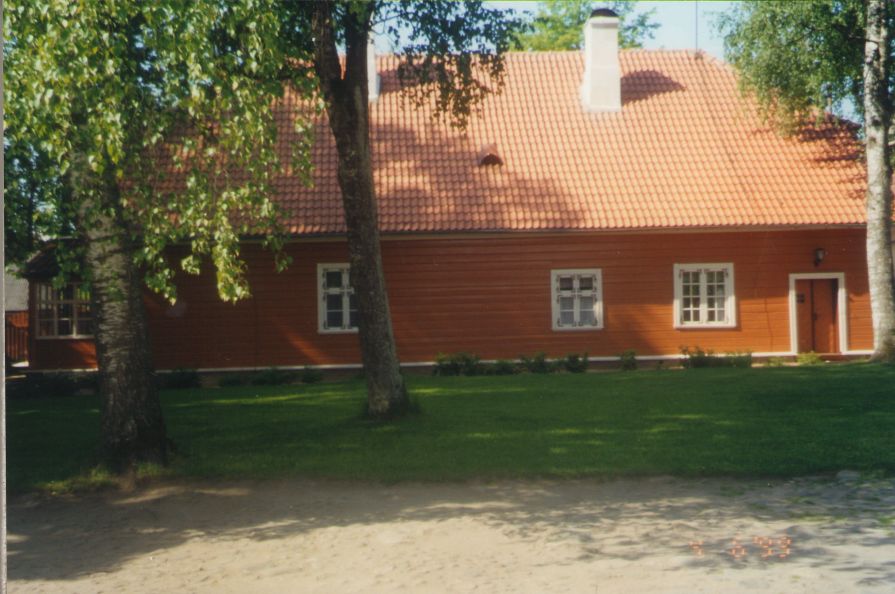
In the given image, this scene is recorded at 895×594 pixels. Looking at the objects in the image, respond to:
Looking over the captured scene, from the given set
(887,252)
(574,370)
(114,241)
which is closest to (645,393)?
(574,370)

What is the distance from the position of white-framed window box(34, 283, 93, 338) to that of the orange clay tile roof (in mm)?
5666

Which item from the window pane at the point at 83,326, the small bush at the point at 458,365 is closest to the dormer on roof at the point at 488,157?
the small bush at the point at 458,365

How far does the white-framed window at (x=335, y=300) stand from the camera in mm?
22781

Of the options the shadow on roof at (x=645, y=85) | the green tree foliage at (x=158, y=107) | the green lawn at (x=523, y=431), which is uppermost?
the shadow on roof at (x=645, y=85)

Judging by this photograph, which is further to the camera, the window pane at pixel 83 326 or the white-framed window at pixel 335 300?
the window pane at pixel 83 326

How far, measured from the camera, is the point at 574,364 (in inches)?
873

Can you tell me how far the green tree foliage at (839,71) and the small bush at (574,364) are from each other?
6.17m

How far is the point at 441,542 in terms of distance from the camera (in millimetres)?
8195

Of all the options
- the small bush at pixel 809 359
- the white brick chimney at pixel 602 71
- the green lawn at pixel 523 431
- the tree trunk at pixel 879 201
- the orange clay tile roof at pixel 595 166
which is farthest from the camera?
the white brick chimney at pixel 602 71

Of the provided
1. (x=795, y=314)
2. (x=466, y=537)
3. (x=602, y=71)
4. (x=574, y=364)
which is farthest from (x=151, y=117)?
(x=602, y=71)

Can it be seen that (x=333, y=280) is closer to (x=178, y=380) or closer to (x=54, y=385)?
(x=178, y=380)

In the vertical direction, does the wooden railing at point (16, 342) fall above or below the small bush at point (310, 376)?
above

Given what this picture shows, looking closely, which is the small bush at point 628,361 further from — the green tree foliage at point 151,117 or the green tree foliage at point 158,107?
the green tree foliage at point 158,107

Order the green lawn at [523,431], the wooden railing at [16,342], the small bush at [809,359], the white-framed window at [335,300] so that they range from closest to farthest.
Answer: the green lawn at [523,431] → the small bush at [809,359] → the white-framed window at [335,300] → the wooden railing at [16,342]
